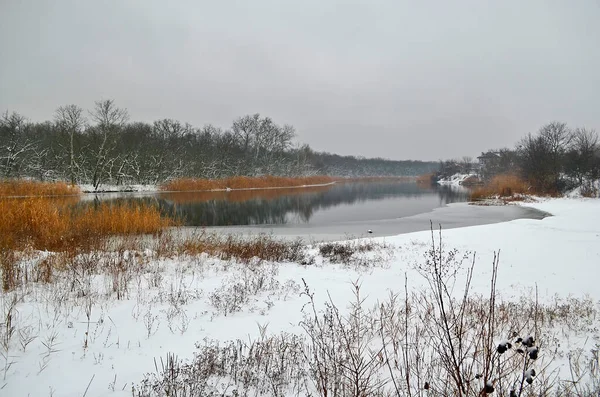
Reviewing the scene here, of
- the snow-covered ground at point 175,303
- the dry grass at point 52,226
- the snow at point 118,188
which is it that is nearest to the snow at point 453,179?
the snow at point 118,188

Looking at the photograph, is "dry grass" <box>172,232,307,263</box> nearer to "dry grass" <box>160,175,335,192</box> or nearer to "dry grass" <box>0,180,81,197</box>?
"dry grass" <box>0,180,81,197</box>

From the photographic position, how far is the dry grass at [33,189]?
16920 millimetres

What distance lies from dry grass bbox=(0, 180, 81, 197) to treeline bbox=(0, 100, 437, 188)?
864 cm

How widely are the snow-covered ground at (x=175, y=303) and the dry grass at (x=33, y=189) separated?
13314 millimetres

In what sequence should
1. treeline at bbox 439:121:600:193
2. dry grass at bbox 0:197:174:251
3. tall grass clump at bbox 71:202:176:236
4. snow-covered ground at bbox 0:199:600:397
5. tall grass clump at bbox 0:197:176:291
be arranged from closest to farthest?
1. snow-covered ground at bbox 0:199:600:397
2. tall grass clump at bbox 0:197:176:291
3. dry grass at bbox 0:197:174:251
4. tall grass clump at bbox 71:202:176:236
5. treeline at bbox 439:121:600:193

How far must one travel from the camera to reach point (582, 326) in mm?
4949

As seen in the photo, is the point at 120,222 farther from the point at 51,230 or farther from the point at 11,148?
the point at 11,148

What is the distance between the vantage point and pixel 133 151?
4628 cm

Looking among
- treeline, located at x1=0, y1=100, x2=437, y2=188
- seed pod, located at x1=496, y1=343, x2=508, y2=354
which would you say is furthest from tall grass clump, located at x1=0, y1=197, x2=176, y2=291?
treeline, located at x1=0, y1=100, x2=437, y2=188

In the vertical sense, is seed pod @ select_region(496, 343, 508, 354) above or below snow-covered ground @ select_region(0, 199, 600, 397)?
above

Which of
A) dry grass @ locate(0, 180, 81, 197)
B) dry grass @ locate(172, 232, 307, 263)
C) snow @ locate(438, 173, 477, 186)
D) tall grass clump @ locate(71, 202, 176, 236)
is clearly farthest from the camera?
snow @ locate(438, 173, 477, 186)

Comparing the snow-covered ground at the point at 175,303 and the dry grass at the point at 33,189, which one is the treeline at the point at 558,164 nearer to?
the snow-covered ground at the point at 175,303

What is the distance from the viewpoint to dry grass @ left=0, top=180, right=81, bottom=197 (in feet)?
55.5

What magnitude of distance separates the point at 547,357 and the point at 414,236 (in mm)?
9703
